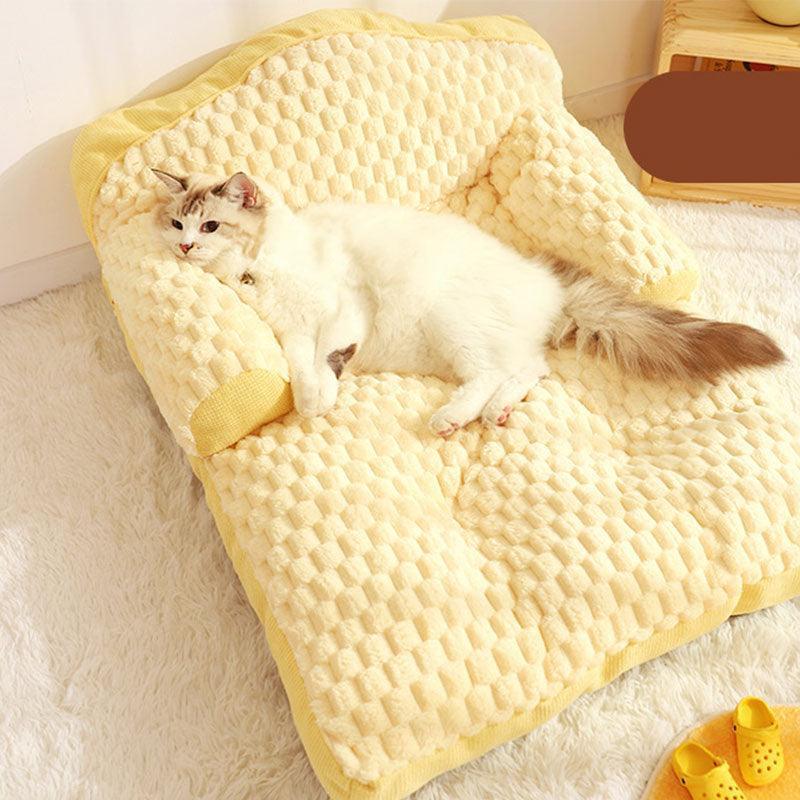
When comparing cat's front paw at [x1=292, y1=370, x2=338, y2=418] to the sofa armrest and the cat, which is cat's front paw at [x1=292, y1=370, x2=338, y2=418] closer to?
the cat

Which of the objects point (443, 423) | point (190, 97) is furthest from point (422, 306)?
point (190, 97)

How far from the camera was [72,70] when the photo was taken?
188 centimetres

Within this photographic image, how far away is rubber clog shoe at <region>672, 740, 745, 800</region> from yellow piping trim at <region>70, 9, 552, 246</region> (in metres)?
1.53

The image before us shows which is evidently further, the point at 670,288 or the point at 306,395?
the point at 670,288

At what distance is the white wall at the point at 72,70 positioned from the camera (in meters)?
1.83

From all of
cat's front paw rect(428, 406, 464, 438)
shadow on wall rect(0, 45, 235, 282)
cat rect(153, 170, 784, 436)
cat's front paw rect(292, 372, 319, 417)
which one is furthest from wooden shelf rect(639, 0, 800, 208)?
cat's front paw rect(292, 372, 319, 417)

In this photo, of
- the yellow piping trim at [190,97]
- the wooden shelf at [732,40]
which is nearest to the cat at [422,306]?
the yellow piping trim at [190,97]

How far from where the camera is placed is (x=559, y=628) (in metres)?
1.35

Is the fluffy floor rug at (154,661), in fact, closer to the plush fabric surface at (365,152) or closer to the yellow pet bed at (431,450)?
the yellow pet bed at (431,450)

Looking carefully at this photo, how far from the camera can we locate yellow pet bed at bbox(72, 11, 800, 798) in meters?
1.32

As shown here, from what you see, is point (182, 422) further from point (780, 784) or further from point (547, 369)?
point (780, 784)

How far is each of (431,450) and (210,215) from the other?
0.61 m

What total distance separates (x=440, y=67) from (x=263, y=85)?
417mm

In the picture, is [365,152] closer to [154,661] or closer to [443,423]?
[443,423]
